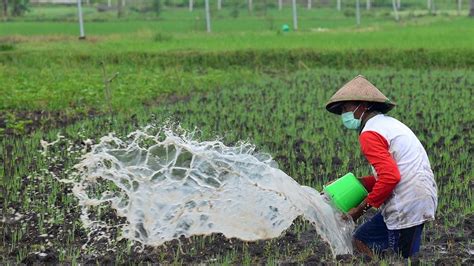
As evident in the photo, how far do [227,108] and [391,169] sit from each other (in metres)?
5.56

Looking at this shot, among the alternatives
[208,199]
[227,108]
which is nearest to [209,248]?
[208,199]

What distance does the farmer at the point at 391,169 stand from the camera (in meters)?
4.11

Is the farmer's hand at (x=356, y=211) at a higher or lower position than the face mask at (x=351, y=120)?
lower

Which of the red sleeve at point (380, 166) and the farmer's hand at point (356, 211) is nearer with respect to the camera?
the red sleeve at point (380, 166)

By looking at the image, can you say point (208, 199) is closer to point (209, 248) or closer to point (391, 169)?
point (209, 248)

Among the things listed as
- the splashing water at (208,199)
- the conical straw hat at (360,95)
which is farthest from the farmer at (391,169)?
the splashing water at (208,199)

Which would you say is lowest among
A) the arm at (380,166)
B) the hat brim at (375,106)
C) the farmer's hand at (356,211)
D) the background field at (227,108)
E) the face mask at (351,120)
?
the background field at (227,108)

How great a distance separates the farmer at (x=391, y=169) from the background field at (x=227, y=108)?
0.67 feet

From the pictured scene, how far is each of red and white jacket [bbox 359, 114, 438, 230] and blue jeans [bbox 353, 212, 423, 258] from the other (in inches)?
2.6

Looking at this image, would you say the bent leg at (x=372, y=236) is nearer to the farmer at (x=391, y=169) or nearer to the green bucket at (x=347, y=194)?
the farmer at (x=391, y=169)

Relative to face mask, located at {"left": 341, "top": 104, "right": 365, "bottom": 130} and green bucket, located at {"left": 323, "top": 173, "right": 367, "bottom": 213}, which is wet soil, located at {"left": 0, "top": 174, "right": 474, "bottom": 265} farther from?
face mask, located at {"left": 341, "top": 104, "right": 365, "bottom": 130}

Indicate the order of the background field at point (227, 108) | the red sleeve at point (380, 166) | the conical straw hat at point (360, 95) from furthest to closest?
the background field at point (227, 108), the conical straw hat at point (360, 95), the red sleeve at point (380, 166)

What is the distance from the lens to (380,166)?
407cm

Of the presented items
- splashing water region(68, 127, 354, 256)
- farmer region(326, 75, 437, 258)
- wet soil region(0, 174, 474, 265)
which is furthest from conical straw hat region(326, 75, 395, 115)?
wet soil region(0, 174, 474, 265)
